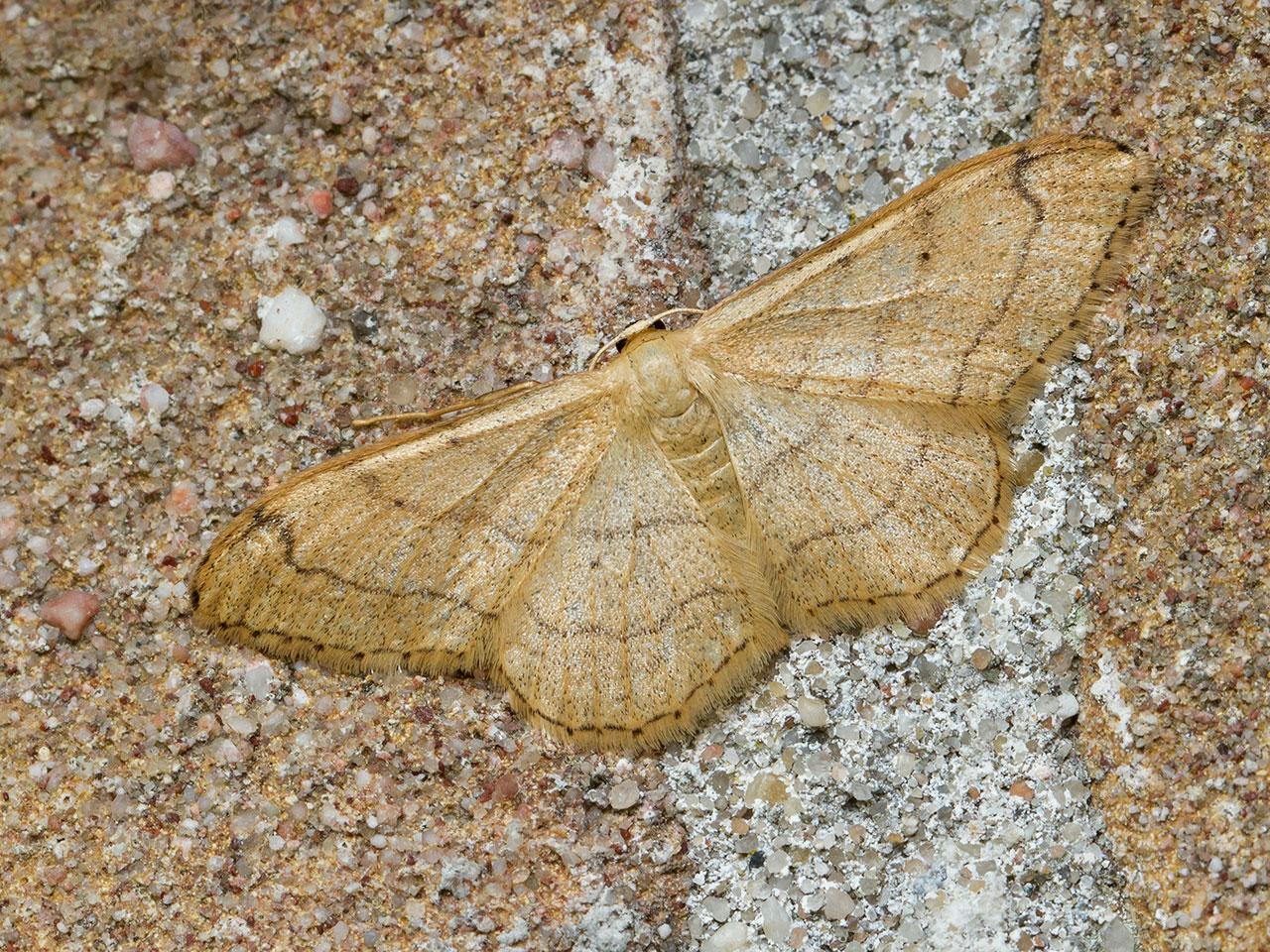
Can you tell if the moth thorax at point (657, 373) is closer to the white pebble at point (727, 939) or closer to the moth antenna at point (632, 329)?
the moth antenna at point (632, 329)

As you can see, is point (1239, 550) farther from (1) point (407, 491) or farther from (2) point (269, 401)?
(2) point (269, 401)

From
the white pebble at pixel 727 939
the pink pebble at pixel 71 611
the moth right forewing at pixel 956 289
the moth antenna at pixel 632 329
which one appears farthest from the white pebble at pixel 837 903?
the pink pebble at pixel 71 611

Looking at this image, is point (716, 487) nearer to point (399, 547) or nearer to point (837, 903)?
point (399, 547)

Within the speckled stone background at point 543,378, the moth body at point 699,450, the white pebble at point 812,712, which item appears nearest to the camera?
the speckled stone background at point 543,378

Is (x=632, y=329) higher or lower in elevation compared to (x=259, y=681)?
higher

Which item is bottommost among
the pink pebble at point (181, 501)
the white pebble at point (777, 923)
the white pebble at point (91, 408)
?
the white pebble at point (777, 923)

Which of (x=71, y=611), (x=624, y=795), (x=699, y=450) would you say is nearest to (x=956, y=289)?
(x=699, y=450)

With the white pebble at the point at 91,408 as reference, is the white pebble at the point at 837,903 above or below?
below
